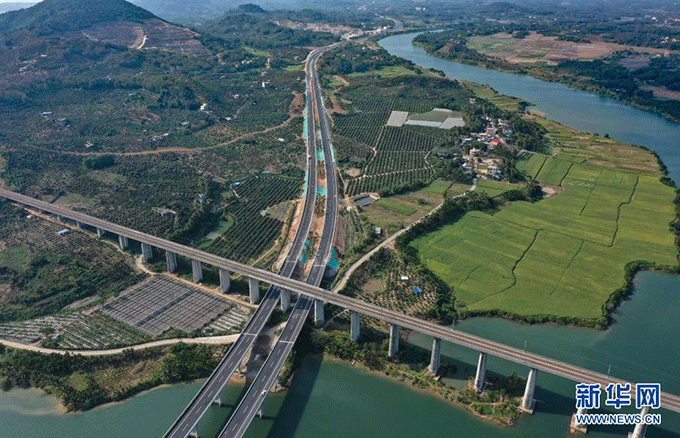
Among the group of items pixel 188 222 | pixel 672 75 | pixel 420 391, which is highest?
pixel 672 75

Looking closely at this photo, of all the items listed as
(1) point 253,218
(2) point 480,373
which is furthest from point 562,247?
(1) point 253,218

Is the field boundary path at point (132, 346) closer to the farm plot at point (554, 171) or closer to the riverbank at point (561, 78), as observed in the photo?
the farm plot at point (554, 171)

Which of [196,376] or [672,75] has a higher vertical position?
[672,75]

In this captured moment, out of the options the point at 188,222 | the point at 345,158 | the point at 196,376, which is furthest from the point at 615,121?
the point at 196,376

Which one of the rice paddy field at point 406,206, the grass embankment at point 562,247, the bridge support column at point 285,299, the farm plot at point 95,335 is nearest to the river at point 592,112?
the grass embankment at point 562,247

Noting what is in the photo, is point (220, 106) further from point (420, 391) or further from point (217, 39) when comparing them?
point (420, 391)

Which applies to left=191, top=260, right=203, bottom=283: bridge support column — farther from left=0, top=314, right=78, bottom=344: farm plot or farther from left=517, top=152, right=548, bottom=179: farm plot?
left=517, top=152, right=548, bottom=179: farm plot
